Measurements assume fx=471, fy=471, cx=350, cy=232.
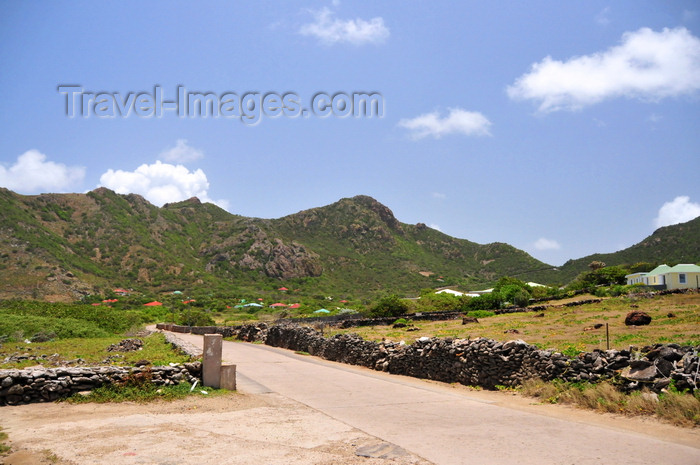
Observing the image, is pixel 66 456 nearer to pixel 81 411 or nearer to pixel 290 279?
pixel 81 411

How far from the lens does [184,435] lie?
746 cm

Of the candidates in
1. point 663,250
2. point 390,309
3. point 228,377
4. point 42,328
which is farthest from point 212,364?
point 663,250

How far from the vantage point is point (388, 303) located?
44156 millimetres

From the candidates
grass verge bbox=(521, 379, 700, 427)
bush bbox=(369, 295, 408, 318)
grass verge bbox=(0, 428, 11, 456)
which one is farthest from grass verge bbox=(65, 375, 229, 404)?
bush bbox=(369, 295, 408, 318)

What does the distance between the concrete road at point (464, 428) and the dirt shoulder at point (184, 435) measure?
0.61 m

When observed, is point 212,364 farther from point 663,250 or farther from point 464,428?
point 663,250

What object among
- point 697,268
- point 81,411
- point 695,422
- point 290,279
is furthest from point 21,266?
point 697,268

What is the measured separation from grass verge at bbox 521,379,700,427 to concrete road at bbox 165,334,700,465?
993 millimetres

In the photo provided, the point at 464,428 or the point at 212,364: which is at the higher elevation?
the point at 212,364

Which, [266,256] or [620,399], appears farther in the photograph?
[266,256]

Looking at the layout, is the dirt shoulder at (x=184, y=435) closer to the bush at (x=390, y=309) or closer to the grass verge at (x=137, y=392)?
the grass verge at (x=137, y=392)

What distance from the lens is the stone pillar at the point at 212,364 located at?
1141cm

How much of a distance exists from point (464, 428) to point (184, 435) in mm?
4639

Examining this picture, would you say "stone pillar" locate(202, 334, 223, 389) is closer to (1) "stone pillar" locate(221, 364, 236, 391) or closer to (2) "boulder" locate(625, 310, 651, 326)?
(1) "stone pillar" locate(221, 364, 236, 391)
